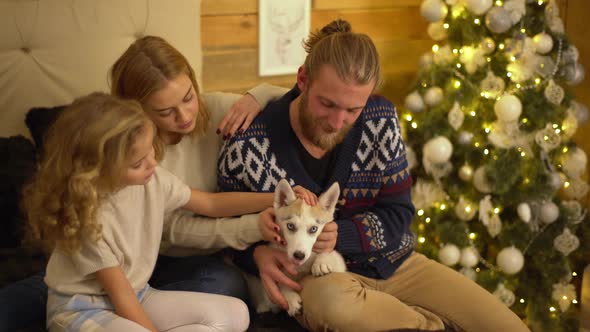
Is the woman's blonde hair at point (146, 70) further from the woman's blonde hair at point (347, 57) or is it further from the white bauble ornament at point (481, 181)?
the white bauble ornament at point (481, 181)

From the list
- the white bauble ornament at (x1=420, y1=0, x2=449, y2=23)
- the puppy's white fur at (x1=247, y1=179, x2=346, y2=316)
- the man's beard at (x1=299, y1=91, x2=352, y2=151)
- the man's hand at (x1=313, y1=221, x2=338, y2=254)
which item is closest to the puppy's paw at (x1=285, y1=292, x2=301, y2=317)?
the puppy's white fur at (x1=247, y1=179, x2=346, y2=316)

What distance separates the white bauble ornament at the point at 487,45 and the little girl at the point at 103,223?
135 cm

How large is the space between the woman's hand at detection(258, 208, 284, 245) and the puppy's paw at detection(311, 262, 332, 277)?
4.5 inches

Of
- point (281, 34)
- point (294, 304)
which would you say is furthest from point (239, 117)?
point (281, 34)

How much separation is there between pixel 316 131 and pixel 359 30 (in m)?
1.34

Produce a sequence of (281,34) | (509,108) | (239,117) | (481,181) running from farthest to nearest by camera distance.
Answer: (281,34)
(481,181)
(509,108)
(239,117)

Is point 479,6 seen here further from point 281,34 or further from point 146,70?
point 146,70

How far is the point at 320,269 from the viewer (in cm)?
191

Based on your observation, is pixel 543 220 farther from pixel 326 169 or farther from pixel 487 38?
pixel 326 169

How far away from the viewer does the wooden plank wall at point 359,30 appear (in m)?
2.83

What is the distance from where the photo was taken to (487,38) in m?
2.84

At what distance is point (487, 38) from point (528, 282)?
1.06 metres

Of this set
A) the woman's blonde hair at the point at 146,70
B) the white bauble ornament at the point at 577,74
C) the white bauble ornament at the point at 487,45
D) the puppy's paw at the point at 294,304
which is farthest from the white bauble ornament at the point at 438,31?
the puppy's paw at the point at 294,304

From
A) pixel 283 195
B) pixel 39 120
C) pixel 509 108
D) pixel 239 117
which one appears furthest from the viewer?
pixel 509 108
